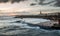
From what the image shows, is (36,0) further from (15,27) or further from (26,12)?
(15,27)

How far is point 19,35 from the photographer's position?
2.04 metres

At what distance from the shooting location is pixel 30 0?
2201 mm

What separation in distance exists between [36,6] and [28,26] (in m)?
0.34

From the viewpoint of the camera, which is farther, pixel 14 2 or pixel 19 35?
pixel 14 2

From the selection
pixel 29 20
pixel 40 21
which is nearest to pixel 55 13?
pixel 40 21

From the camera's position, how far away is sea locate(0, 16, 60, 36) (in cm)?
206

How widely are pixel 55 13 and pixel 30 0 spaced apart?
455 millimetres

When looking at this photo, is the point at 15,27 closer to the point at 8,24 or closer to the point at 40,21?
the point at 8,24

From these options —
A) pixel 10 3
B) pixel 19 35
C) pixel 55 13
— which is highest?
pixel 10 3

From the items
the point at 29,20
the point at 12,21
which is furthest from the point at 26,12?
the point at 12,21

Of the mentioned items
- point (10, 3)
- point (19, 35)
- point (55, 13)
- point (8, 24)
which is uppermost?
point (10, 3)

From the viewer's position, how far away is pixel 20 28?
7.02 ft

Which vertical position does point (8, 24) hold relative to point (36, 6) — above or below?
below

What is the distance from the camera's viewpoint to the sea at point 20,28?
2057 mm
